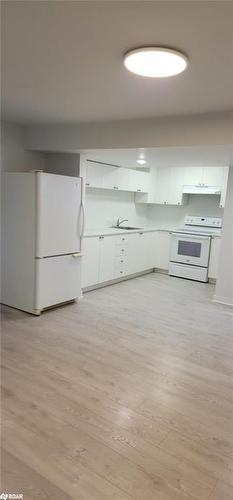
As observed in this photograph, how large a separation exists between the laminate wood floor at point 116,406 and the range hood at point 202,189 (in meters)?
2.72

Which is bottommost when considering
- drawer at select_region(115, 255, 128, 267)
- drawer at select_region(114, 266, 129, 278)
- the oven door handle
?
drawer at select_region(114, 266, 129, 278)

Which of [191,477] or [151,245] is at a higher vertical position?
[151,245]

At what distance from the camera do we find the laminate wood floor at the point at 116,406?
176 centimetres

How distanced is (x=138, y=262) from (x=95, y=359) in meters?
3.28

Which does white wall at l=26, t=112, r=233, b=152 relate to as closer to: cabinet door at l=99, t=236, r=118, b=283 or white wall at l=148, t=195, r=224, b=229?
cabinet door at l=99, t=236, r=118, b=283

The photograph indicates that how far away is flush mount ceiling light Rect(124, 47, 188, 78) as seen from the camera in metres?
1.77

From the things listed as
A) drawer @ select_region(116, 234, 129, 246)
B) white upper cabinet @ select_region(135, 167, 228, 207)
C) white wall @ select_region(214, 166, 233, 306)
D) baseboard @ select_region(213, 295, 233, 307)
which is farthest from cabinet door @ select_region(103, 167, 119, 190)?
baseboard @ select_region(213, 295, 233, 307)

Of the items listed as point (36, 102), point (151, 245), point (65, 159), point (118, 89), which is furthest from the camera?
point (151, 245)

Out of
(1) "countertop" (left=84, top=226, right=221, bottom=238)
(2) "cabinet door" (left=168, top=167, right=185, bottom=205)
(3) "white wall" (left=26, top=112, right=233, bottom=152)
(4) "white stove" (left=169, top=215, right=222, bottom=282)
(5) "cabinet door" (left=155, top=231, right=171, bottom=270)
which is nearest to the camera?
(3) "white wall" (left=26, top=112, right=233, bottom=152)

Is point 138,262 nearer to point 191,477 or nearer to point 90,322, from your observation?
point 90,322

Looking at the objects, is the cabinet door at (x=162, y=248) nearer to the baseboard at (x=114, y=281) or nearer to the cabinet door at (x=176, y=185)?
the baseboard at (x=114, y=281)

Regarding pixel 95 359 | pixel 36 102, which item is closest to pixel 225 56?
pixel 36 102

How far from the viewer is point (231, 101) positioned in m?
2.59

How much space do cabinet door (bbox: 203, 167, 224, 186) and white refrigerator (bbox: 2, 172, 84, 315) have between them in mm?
2856
